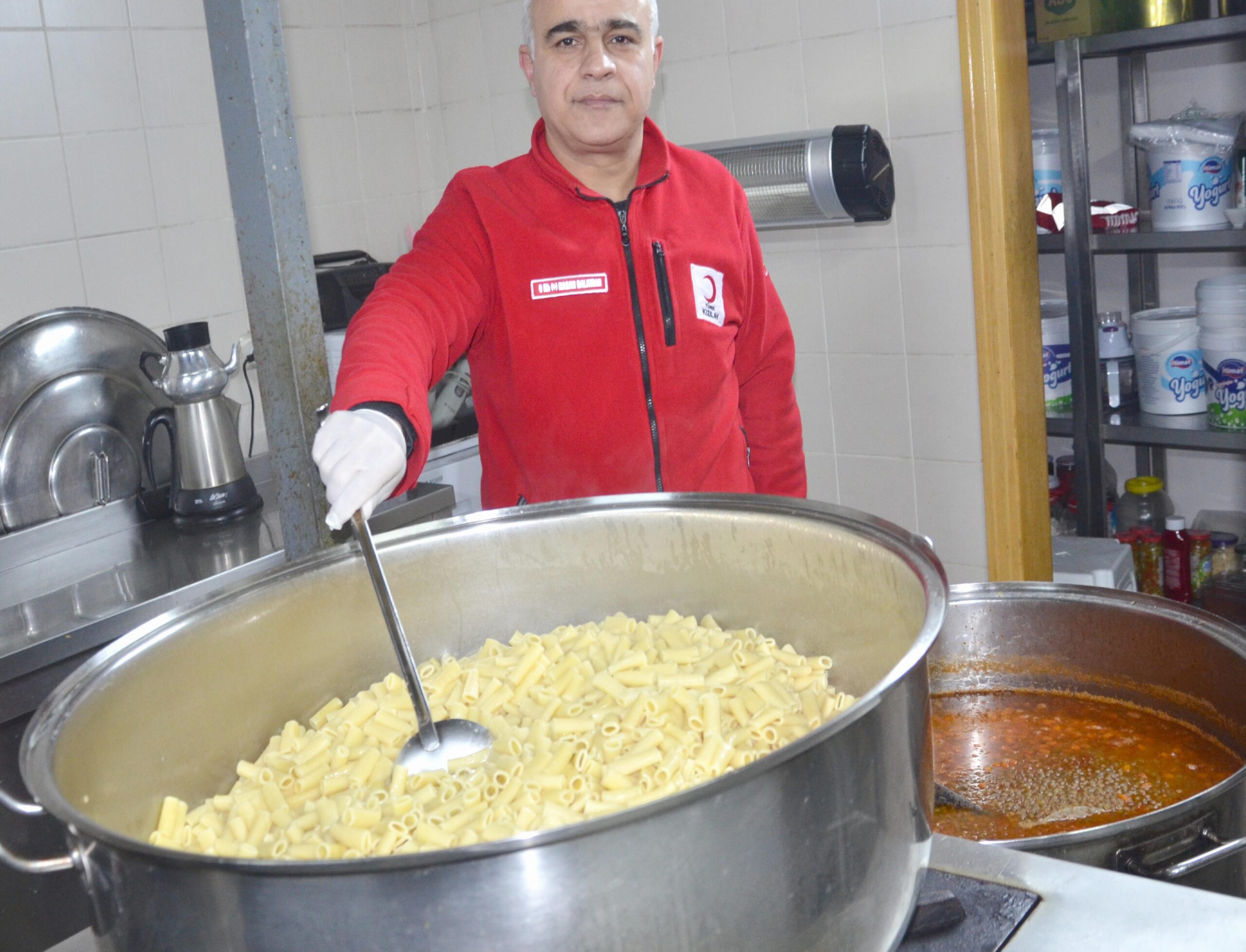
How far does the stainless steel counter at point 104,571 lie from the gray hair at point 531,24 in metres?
Result: 0.90

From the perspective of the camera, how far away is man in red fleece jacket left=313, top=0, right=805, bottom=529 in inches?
64.1

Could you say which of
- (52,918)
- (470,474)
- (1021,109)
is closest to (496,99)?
(470,474)

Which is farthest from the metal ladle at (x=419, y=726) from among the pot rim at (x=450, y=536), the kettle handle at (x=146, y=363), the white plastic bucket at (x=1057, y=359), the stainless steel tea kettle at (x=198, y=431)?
the white plastic bucket at (x=1057, y=359)

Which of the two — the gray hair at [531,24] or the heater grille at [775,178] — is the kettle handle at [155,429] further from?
the heater grille at [775,178]

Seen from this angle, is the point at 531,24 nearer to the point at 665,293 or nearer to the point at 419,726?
the point at 665,293

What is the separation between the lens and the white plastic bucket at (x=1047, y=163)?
2.87 meters

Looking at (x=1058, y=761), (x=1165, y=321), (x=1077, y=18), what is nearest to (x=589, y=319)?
(x=1058, y=761)

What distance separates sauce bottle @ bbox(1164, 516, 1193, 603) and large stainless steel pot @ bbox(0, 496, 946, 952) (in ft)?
7.03

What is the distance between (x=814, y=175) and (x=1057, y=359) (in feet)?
3.14

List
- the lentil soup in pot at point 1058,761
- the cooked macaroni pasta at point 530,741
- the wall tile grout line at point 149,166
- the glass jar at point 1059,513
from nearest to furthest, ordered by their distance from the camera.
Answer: the cooked macaroni pasta at point 530,741 < the lentil soup in pot at point 1058,761 < the wall tile grout line at point 149,166 < the glass jar at point 1059,513

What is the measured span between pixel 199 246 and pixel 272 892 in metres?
2.41

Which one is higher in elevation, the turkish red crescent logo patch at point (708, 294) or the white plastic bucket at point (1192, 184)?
the white plastic bucket at point (1192, 184)

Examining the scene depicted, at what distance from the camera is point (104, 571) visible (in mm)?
2164

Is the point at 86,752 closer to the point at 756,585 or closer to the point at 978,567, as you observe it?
the point at 756,585
